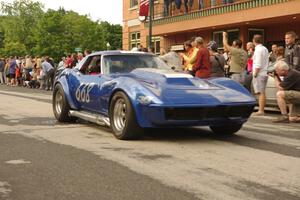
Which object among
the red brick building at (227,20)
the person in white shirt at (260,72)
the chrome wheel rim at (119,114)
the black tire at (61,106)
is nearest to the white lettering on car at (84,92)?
the black tire at (61,106)

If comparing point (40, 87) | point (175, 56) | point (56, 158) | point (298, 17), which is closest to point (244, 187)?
point (56, 158)

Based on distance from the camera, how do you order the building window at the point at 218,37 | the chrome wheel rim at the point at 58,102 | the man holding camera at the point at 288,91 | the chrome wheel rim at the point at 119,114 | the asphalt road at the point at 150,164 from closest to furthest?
1. the asphalt road at the point at 150,164
2. the chrome wheel rim at the point at 119,114
3. the chrome wheel rim at the point at 58,102
4. the man holding camera at the point at 288,91
5. the building window at the point at 218,37

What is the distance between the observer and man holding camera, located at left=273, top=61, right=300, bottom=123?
10.3m

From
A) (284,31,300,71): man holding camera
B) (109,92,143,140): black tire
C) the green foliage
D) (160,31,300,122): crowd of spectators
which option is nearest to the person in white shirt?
(160,31,300,122): crowd of spectators

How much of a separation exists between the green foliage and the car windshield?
80031 mm

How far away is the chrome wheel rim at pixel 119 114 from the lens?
784 centimetres

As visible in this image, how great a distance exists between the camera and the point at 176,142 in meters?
7.63

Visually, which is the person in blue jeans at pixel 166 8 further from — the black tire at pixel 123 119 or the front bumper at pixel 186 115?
the front bumper at pixel 186 115

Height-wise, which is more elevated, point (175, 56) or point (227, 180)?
point (175, 56)

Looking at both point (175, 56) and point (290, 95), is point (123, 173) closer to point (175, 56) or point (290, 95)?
point (290, 95)

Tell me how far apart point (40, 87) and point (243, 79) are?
1659 centimetres

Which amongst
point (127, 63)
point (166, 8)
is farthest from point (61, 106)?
point (166, 8)

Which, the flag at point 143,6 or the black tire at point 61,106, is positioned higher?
the flag at point 143,6

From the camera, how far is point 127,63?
907 centimetres
